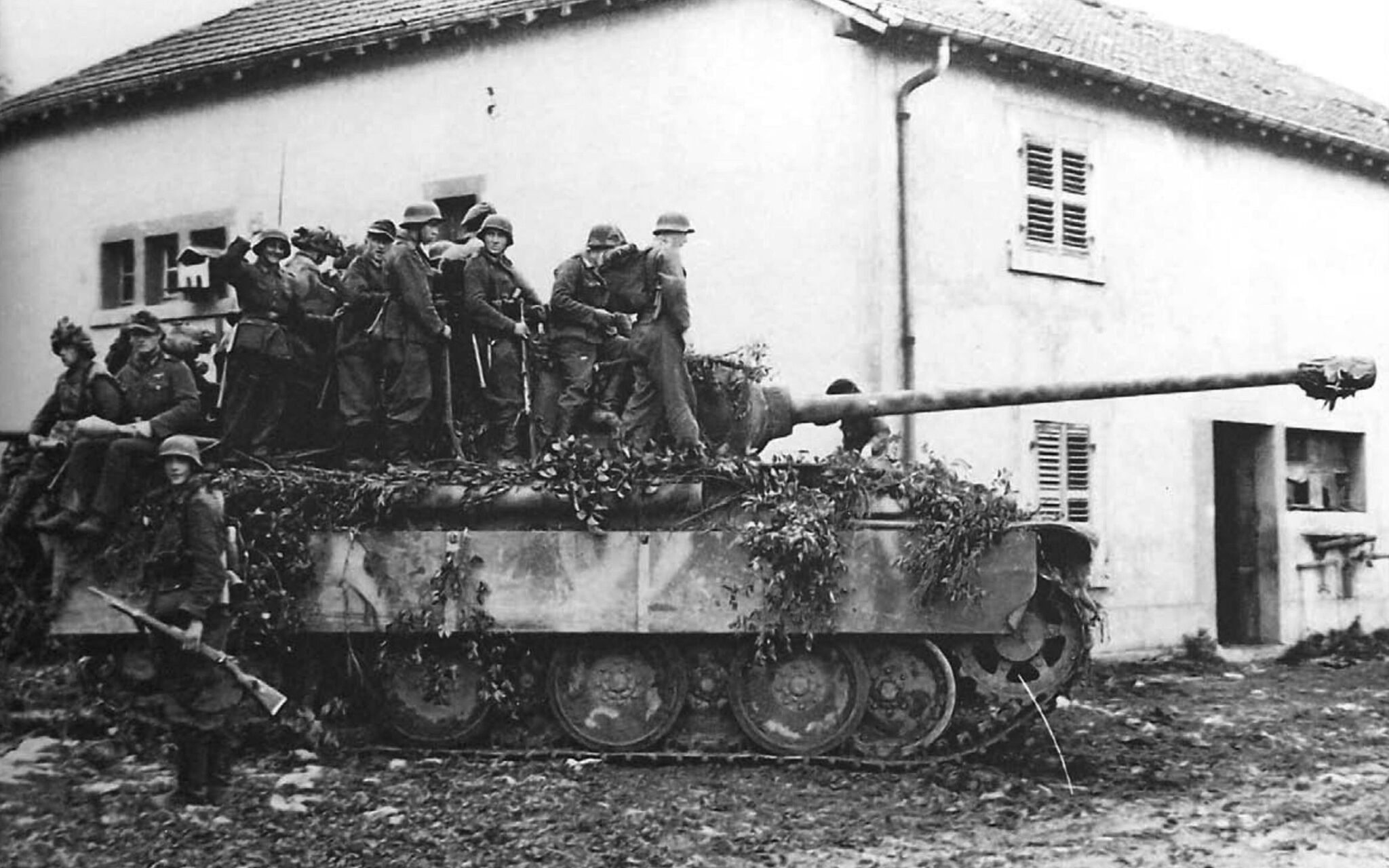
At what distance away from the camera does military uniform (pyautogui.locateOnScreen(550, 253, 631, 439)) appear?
414 inches

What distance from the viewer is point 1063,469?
14398mm

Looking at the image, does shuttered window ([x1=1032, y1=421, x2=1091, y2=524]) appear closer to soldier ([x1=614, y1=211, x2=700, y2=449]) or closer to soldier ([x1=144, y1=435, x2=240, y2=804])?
soldier ([x1=614, y1=211, x2=700, y2=449])

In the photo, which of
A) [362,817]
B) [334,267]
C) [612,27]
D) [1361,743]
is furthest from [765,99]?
[362,817]

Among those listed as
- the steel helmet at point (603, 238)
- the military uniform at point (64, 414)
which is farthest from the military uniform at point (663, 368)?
the military uniform at point (64, 414)

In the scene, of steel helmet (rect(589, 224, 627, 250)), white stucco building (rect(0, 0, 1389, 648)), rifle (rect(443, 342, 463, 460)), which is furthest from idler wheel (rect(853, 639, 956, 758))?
white stucco building (rect(0, 0, 1389, 648))

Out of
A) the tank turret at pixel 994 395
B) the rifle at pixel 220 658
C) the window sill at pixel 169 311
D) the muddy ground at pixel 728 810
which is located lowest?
the muddy ground at pixel 728 810

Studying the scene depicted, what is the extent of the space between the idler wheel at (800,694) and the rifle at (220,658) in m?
2.96

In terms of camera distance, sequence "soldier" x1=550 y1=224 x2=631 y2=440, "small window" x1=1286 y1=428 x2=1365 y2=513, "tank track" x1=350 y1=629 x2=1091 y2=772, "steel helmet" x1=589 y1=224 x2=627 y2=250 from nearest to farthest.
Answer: "tank track" x1=350 y1=629 x2=1091 y2=772, "soldier" x1=550 y1=224 x2=631 y2=440, "steel helmet" x1=589 y1=224 x2=627 y2=250, "small window" x1=1286 y1=428 x2=1365 y2=513

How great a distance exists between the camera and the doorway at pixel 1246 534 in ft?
53.4

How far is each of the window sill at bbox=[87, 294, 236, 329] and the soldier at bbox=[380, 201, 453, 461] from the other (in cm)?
572

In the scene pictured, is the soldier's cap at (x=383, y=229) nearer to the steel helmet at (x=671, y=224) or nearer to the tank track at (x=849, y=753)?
the steel helmet at (x=671, y=224)

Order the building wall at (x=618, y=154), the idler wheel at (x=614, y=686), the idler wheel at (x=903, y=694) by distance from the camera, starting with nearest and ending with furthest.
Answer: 1. the idler wheel at (x=903, y=694)
2. the idler wheel at (x=614, y=686)
3. the building wall at (x=618, y=154)

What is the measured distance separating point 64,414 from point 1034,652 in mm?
5986

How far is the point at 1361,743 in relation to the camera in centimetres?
1084
